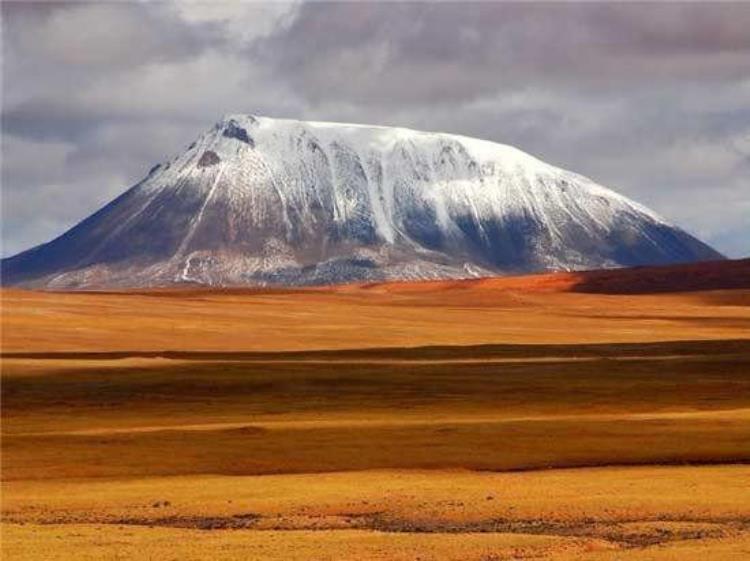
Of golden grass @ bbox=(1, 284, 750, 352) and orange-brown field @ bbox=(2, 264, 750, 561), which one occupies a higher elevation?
golden grass @ bbox=(1, 284, 750, 352)

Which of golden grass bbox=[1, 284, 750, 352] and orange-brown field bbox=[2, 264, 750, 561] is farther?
golden grass bbox=[1, 284, 750, 352]

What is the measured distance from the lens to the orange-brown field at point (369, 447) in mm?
42156

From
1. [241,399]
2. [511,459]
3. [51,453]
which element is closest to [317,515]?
[511,459]

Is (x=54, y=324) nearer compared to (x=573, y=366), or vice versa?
(x=573, y=366)

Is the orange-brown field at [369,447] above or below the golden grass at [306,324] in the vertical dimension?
below

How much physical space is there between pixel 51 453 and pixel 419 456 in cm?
1418

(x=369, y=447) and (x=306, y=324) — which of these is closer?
(x=369, y=447)

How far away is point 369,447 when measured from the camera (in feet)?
205

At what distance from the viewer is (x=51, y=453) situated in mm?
62000

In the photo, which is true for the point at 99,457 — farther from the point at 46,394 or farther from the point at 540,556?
the point at 540,556

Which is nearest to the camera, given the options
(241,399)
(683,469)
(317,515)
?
(317,515)

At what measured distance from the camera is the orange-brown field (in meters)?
42.2

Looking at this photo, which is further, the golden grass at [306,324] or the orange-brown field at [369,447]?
the golden grass at [306,324]

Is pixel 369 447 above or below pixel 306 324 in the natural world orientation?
below
